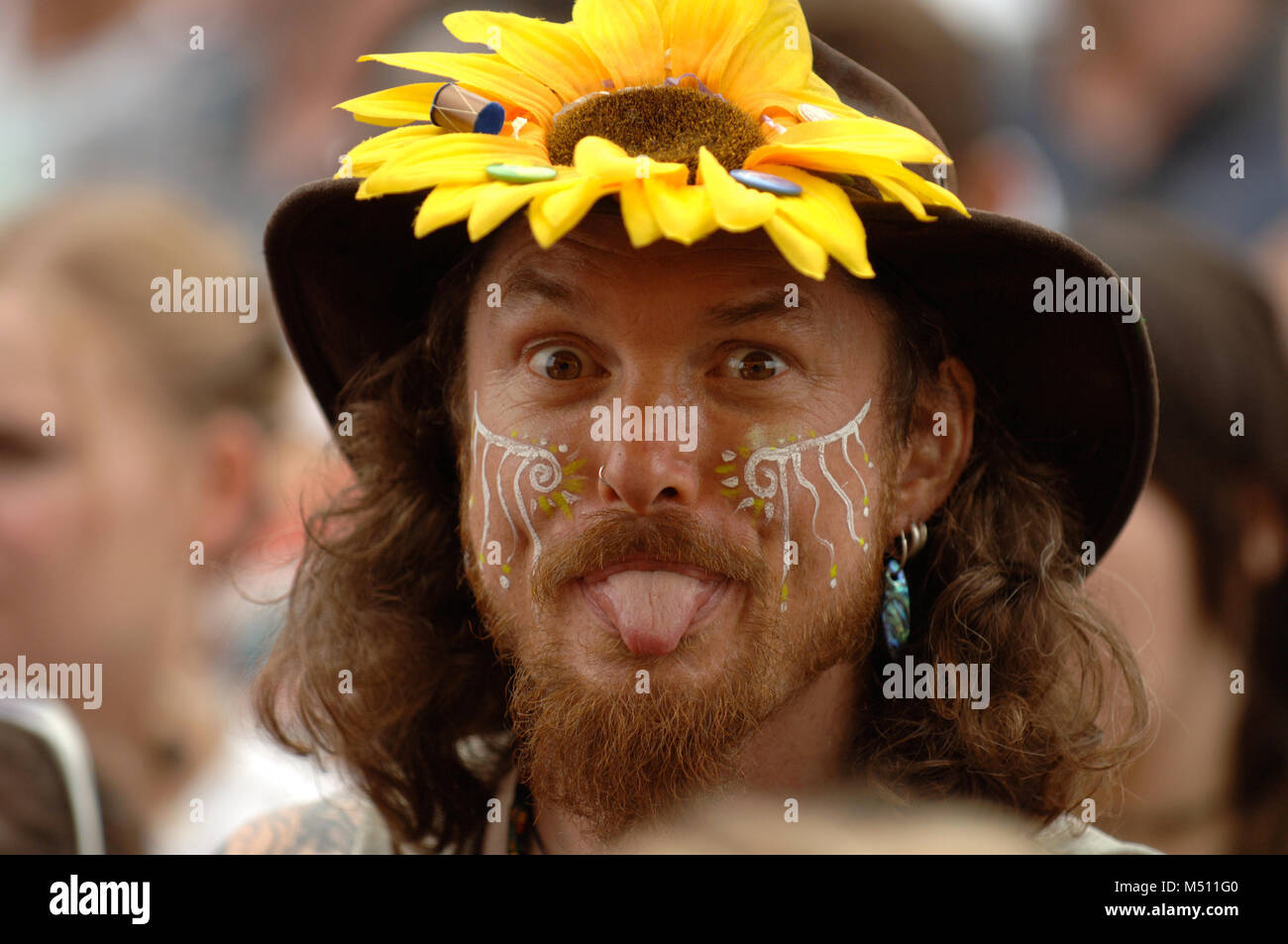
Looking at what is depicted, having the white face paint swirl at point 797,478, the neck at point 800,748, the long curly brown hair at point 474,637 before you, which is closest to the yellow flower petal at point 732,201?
the white face paint swirl at point 797,478

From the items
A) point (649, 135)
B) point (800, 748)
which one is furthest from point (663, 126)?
point (800, 748)

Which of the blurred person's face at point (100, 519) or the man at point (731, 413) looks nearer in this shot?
the man at point (731, 413)

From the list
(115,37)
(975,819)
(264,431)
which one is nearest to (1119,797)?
(975,819)

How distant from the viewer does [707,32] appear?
2.33 meters

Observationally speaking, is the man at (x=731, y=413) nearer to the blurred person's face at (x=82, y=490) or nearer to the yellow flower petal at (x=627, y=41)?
the yellow flower petal at (x=627, y=41)

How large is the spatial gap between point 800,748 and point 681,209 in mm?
1013

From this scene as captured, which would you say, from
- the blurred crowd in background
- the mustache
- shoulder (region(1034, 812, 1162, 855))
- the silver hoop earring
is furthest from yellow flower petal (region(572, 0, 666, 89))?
shoulder (region(1034, 812, 1162, 855))

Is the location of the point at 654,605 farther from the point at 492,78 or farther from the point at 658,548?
the point at 492,78

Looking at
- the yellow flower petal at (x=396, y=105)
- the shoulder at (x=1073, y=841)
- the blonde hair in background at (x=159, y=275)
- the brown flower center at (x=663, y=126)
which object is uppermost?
the blonde hair in background at (x=159, y=275)

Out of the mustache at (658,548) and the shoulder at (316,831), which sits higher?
the mustache at (658,548)

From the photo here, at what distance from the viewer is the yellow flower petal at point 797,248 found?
205cm

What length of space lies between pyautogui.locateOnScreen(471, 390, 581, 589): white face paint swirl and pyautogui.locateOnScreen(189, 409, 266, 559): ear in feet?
8.35

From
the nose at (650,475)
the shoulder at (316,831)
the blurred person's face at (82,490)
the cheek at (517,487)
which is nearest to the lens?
the nose at (650,475)

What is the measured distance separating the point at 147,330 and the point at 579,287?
9.29 feet
